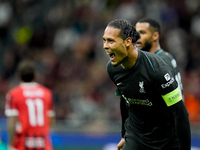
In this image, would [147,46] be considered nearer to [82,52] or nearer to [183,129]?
[183,129]

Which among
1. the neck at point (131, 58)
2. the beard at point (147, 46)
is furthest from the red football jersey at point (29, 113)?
the neck at point (131, 58)

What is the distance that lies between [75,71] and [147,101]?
28.1 feet

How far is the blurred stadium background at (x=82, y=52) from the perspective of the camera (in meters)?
10.8

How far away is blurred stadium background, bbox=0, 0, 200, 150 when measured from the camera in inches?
425

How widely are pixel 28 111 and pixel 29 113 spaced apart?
0.03 m

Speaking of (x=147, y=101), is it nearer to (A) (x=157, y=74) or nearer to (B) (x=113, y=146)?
(A) (x=157, y=74)

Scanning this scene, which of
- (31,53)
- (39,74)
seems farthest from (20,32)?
(39,74)

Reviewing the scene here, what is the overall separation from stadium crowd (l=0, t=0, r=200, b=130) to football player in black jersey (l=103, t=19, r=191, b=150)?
6.42 metres

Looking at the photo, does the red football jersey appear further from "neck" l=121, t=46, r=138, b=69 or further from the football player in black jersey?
"neck" l=121, t=46, r=138, b=69

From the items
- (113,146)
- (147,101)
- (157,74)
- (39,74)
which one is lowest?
(113,146)

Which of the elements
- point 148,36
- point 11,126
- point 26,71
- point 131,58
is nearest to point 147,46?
point 148,36

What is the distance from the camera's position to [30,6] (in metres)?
15.2

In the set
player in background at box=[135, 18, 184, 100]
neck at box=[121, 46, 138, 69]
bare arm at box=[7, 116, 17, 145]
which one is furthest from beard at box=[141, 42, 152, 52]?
bare arm at box=[7, 116, 17, 145]

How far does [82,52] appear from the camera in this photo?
1333 centimetres
